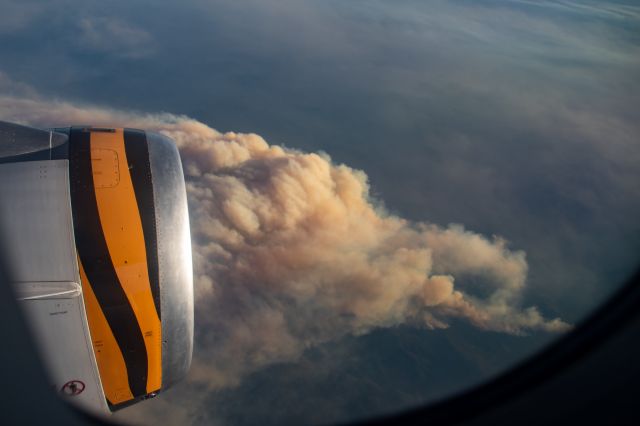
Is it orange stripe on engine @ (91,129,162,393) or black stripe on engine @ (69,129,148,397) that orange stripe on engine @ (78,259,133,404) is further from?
orange stripe on engine @ (91,129,162,393)

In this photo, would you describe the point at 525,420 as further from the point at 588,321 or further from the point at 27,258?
the point at 27,258

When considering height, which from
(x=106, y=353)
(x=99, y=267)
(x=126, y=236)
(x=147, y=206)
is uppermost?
(x=147, y=206)

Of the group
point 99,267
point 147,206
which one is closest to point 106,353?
point 99,267

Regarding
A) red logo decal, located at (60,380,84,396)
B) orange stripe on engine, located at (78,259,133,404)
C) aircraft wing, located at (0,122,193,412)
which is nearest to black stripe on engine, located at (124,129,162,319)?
aircraft wing, located at (0,122,193,412)

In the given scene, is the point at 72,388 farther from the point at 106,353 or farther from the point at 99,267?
the point at 99,267

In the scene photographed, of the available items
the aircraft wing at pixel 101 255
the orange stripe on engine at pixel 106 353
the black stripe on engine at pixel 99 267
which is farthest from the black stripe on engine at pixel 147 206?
the orange stripe on engine at pixel 106 353

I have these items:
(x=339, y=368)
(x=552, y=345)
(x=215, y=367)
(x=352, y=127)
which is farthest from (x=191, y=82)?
(x=552, y=345)
